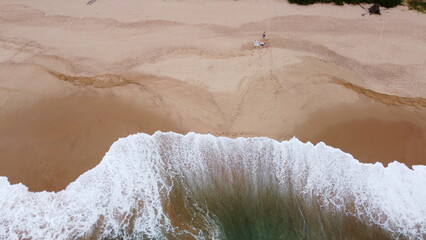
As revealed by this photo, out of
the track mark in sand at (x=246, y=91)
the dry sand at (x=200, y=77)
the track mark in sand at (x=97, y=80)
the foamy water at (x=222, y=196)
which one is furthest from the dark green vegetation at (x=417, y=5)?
the track mark in sand at (x=97, y=80)

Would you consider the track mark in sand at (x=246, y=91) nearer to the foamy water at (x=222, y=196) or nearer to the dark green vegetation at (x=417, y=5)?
the foamy water at (x=222, y=196)

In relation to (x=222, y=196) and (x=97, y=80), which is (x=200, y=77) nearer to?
(x=97, y=80)

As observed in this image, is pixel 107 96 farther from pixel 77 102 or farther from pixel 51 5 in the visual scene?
pixel 51 5

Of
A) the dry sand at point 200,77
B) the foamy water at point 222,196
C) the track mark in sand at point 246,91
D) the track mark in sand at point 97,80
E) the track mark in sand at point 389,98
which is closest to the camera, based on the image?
the foamy water at point 222,196

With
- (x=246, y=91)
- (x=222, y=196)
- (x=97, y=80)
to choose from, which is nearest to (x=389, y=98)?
(x=246, y=91)

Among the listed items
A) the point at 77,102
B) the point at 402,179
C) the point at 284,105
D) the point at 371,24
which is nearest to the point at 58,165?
the point at 77,102

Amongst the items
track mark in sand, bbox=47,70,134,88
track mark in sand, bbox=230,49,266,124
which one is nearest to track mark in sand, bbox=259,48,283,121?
track mark in sand, bbox=230,49,266,124

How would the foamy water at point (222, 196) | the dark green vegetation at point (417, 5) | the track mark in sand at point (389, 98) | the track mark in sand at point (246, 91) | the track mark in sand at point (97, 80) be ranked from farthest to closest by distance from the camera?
the dark green vegetation at point (417, 5) < the track mark in sand at point (97, 80) < the track mark in sand at point (389, 98) < the track mark in sand at point (246, 91) < the foamy water at point (222, 196)
